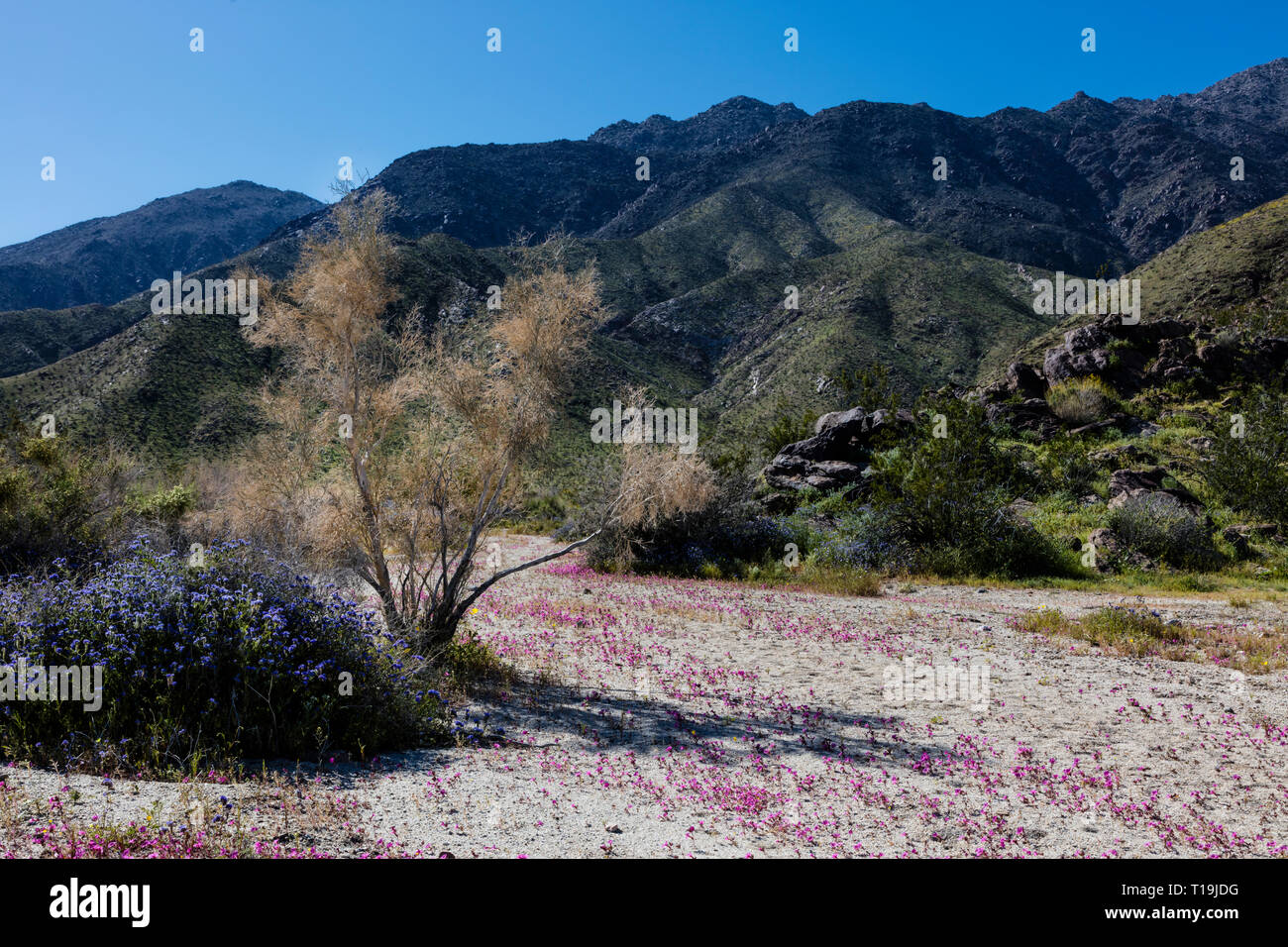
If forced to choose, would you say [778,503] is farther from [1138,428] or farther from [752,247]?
[752,247]

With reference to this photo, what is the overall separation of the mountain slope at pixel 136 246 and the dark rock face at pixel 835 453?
123m

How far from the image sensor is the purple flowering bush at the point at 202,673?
493 centimetres

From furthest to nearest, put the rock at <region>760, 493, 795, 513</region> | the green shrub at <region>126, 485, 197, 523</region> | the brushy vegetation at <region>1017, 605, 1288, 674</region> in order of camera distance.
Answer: the rock at <region>760, 493, 795, 513</region> → the green shrub at <region>126, 485, 197, 523</region> → the brushy vegetation at <region>1017, 605, 1288, 674</region>

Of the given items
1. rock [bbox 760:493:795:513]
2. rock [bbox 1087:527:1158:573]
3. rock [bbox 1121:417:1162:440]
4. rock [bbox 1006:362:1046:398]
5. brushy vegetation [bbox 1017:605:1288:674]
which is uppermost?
rock [bbox 1006:362:1046:398]

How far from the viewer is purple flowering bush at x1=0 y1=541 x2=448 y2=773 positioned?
4.93 m

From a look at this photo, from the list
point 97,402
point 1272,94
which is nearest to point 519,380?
point 97,402

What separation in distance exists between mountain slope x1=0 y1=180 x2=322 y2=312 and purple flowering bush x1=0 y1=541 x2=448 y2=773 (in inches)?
5121

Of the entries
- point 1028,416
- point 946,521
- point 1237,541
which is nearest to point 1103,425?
point 1028,416

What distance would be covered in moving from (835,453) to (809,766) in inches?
784

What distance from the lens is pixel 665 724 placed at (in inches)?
268

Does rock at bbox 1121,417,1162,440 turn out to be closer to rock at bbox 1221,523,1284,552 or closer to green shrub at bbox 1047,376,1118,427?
green shrub at bbox 1047,376,1118,427

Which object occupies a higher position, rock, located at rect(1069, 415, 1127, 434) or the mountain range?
the mountain range

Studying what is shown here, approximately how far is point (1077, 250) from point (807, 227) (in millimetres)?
42169

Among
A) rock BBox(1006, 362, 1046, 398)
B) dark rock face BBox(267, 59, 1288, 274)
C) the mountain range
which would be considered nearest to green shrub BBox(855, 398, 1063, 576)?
rock BBox(1006, 362, 1046, 398)
